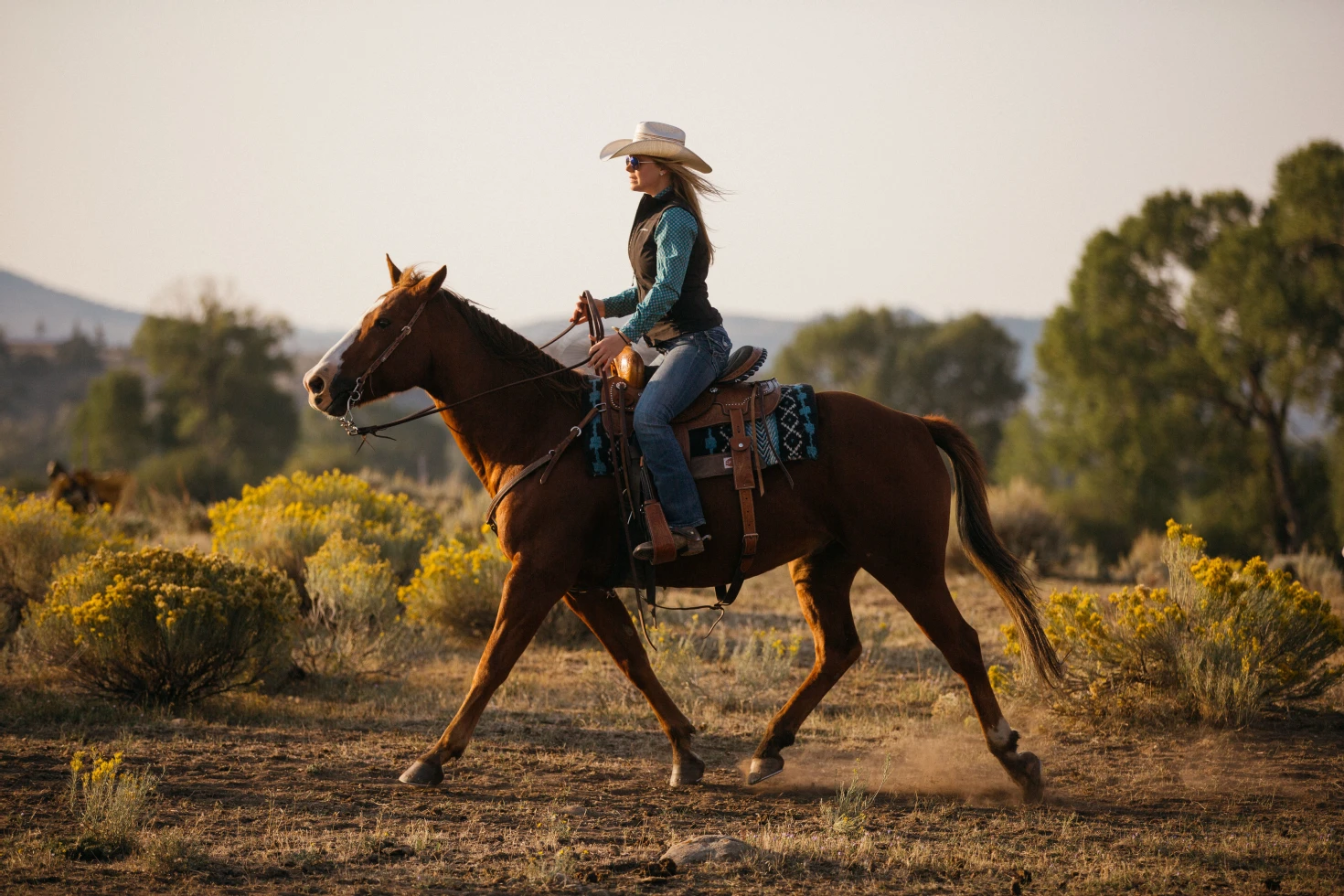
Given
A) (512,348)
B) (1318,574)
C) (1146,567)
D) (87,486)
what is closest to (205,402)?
(87,486)

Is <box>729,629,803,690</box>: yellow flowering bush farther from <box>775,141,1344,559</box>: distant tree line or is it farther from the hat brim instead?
<box>775,141,1344,559</box>: distant tree line

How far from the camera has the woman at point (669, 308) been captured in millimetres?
5820

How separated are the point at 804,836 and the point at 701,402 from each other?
2165 mm

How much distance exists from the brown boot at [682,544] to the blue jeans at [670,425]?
1.3 inches

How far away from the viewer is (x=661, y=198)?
614cm

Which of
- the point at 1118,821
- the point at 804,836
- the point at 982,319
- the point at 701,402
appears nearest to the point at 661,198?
the point at 701,402

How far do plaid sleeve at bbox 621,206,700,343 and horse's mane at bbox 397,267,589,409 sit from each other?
48 cm

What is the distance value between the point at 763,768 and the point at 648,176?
3146 millimetres

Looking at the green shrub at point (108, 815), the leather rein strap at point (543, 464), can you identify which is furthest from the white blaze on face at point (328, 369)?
the green shrub at point (108, 815)

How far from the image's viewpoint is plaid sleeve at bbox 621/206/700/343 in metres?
5.85

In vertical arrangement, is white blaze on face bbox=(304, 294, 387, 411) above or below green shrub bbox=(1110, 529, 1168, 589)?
above

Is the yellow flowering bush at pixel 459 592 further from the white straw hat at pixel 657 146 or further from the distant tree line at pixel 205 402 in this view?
the distant tree line at pixel 205 402

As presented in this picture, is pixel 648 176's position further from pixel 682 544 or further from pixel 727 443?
pixel 682 544

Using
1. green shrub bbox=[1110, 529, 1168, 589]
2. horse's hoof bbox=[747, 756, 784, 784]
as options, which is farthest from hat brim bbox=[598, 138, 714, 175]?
green shrub bbox=[1110, 529, 1168, 589]
